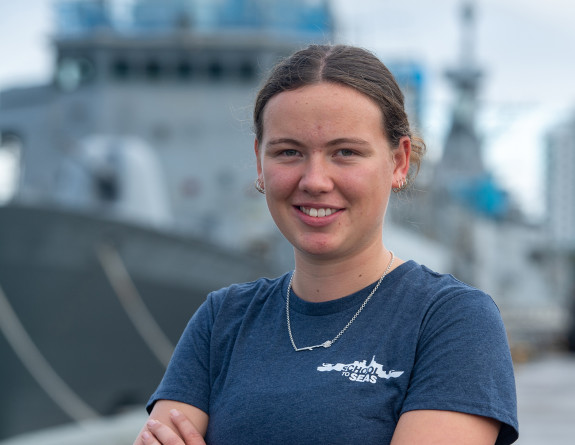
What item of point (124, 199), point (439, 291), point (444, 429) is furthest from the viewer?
point (124, 199)

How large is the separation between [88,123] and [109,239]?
5.60 meters

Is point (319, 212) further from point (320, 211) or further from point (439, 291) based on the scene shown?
point (439, 291)

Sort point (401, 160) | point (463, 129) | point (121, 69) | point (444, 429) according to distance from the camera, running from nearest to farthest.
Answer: point (444, 429)
point (401, 160)
point (121, 69)
point (463, 129)

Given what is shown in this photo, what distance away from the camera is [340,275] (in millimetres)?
1574

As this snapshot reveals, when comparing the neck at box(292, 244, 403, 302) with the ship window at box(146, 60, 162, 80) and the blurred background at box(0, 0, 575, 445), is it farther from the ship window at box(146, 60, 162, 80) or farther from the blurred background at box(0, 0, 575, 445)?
the ship window at box(146, 60, 162, 80)

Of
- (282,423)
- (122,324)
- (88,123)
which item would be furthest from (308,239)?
(88,123)

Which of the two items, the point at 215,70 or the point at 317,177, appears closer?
the point at 317,177

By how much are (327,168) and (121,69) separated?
14.6 m

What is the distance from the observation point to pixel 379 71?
5.19 ft

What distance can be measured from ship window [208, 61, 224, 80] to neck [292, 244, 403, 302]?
1419cm

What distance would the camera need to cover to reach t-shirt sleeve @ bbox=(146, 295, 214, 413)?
1.66 m

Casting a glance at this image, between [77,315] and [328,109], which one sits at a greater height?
[328,109]

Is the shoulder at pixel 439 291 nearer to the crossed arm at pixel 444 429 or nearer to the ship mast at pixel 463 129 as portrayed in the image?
the crossed arm at pixel 444 429

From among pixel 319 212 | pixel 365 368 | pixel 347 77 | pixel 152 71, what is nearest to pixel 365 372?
pixel 365 368
